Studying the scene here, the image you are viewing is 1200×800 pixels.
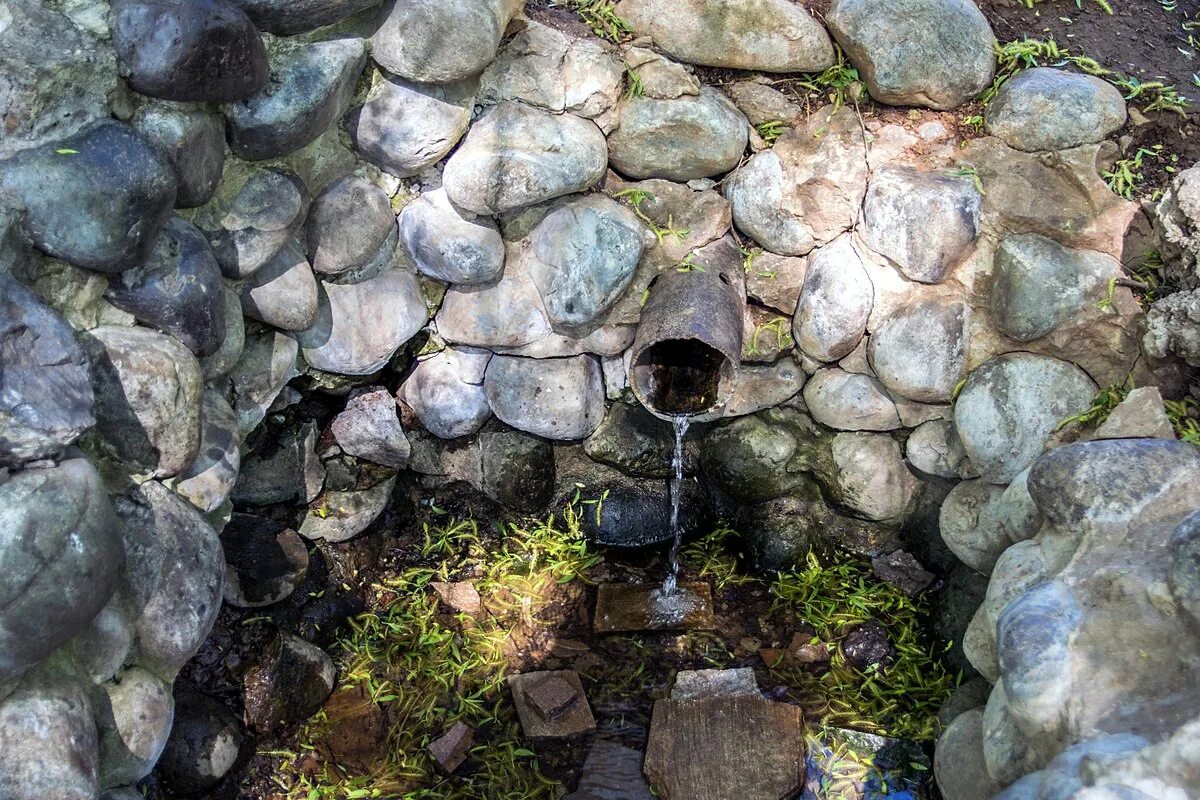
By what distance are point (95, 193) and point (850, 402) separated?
133 inches

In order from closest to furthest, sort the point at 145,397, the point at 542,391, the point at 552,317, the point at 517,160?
the point at 145,397 → the point at 517,160 → the point at 552,317 → the point at 542,391

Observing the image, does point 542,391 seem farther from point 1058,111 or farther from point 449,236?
point 1058,111

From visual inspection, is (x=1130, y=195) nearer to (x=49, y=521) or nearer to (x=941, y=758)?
(x=941, y=758)

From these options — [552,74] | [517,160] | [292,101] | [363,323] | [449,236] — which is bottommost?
[363,323]

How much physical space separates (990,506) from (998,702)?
115 centimetres

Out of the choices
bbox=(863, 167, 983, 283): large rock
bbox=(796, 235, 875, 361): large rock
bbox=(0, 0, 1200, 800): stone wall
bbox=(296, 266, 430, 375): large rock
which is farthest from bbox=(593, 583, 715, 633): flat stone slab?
bbox=(863, 167, 983, 283): large rock

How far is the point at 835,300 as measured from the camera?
4570 mm

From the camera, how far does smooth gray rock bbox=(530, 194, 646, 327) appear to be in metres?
4.51

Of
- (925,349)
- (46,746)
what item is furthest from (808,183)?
(46,746)

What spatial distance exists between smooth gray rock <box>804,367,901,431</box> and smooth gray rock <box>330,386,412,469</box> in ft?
6.99

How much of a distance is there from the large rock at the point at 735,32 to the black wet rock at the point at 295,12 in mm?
1403

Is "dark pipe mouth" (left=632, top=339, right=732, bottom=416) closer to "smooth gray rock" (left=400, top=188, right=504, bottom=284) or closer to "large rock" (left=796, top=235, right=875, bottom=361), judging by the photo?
"large rock" (left=796, top=235, right=875, bottom=361)

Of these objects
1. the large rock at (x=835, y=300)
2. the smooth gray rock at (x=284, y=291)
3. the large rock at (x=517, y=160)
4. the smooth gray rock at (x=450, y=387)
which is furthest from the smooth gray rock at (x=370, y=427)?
the large rock at (x=835, y=300)

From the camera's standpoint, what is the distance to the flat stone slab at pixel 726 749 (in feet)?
13.8
